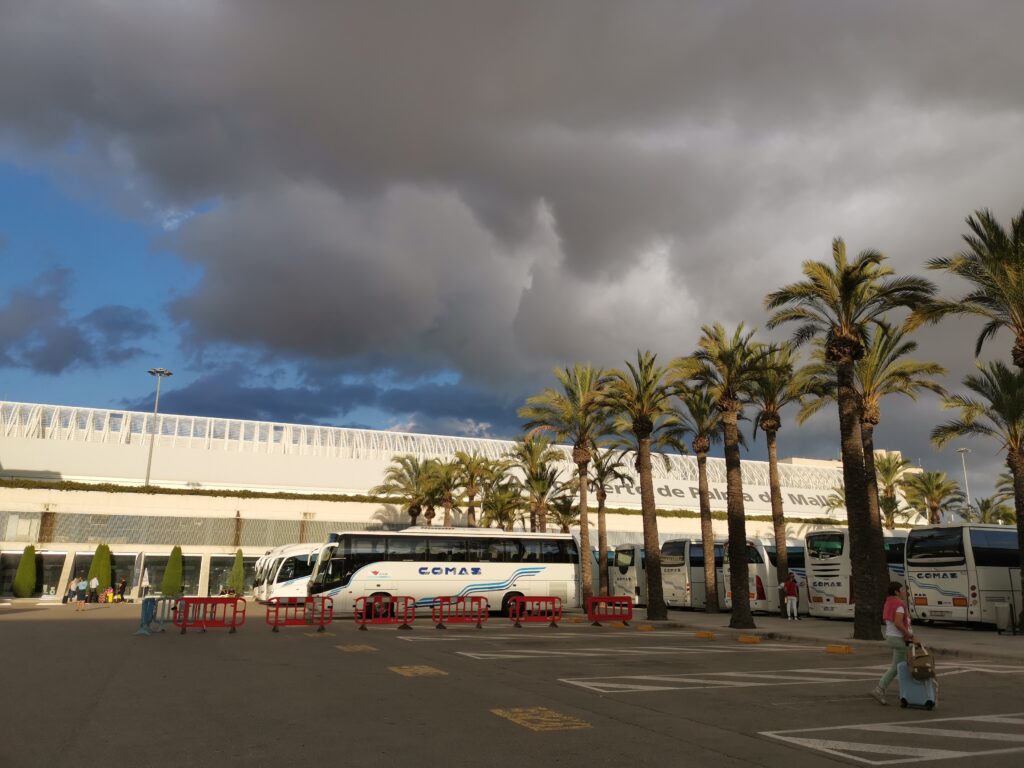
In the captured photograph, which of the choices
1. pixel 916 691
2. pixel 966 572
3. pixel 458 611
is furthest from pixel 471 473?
pixel 916 691

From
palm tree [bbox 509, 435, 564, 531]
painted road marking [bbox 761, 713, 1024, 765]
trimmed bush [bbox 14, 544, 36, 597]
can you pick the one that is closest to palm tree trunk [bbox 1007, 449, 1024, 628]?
painted road marking [bbox 761, 713, 1024, 765]

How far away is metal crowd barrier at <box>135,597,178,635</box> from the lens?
21.3 m

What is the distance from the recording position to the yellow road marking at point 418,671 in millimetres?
Result: 12836

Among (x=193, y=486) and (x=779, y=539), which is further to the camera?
(x=193, y=486)

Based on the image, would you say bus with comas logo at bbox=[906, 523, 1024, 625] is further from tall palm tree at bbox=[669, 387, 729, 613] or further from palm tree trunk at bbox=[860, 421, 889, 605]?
tall palm tree at bbox=[669, 387, 729, 613]

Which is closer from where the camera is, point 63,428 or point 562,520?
point 562,520

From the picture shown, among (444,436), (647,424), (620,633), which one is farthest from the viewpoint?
(444,436)

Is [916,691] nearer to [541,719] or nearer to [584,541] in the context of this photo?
[541,719]

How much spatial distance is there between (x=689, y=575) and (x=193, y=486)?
155 feet

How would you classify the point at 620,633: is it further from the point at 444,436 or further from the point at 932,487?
the point at 444,436

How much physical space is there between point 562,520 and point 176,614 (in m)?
32.1

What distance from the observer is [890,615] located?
10.5 metres

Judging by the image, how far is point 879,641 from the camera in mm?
20250

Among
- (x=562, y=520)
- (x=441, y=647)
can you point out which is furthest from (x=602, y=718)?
(x=562, y=520)
